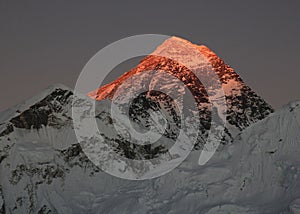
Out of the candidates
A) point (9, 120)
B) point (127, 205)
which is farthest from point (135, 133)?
point (127, 205)

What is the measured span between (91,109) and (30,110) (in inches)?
480

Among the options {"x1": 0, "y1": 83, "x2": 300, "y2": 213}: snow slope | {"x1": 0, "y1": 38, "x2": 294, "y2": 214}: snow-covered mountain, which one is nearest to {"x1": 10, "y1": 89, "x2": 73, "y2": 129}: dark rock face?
{"x1": 0, "y1": 38, "x2": 294, "y2": 214}: snow-covered mountain

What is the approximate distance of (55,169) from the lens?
331 ft

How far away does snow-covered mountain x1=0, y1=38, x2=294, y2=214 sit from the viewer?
54875 mm

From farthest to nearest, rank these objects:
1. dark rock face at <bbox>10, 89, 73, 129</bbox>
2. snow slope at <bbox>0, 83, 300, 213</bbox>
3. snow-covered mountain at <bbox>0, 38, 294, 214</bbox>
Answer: dark rock face at <bbox>10, 89, 73, 129</bbox>, snow-covered mountain at <bbox>0, 38, 294, 214</bbox>, snow slope at <bbox>0, 83, 300, 213</bbox>

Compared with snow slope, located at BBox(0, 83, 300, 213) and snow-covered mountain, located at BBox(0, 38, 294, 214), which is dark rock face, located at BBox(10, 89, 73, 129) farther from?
snow slope, located at BBox(0, 83, 300, 213)

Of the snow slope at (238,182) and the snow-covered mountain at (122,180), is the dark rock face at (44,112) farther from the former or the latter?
the snow slope at (238,182)

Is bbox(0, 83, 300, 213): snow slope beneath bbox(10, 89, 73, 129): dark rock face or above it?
beneath

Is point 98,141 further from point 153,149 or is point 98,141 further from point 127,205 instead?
point 127,205

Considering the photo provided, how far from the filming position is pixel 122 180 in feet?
302

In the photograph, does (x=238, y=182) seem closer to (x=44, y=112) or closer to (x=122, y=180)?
(x=122, y=180)

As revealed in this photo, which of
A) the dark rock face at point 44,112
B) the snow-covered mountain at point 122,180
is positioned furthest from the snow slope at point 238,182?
the dark rock face at point 44,112

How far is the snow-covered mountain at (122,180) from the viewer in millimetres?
54875

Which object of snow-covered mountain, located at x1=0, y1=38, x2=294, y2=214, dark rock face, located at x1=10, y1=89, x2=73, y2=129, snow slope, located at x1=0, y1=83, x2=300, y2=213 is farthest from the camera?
dark rock face, located at x1=10, y1=89, x2=73, y2=129
